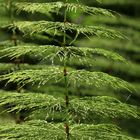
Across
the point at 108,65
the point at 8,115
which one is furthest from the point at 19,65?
the point at 108,65

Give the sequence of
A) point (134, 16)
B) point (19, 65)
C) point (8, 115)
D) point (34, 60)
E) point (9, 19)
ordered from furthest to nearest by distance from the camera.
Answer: point (134, 16) → point (34, 60) → point (8, 115) → point (9, 19) → point (19, 65)

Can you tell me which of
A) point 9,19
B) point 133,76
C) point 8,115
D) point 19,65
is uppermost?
point 9,19

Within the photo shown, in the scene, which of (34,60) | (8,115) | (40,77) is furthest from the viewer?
(34,60)

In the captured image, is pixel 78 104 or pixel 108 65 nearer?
pixel 78 104

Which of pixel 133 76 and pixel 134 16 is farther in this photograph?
pixel 134 16

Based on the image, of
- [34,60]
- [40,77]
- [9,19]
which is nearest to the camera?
[40,77]

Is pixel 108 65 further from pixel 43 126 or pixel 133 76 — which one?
pixel 43 126

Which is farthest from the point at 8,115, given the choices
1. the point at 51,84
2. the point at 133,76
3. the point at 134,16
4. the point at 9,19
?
the point at 134,16

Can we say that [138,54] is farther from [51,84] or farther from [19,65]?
[19,65]

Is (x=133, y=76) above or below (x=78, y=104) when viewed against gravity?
below

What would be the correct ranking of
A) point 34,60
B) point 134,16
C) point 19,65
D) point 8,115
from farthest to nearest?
point 134,16
point 34,60
point 8,115
point 19,65
